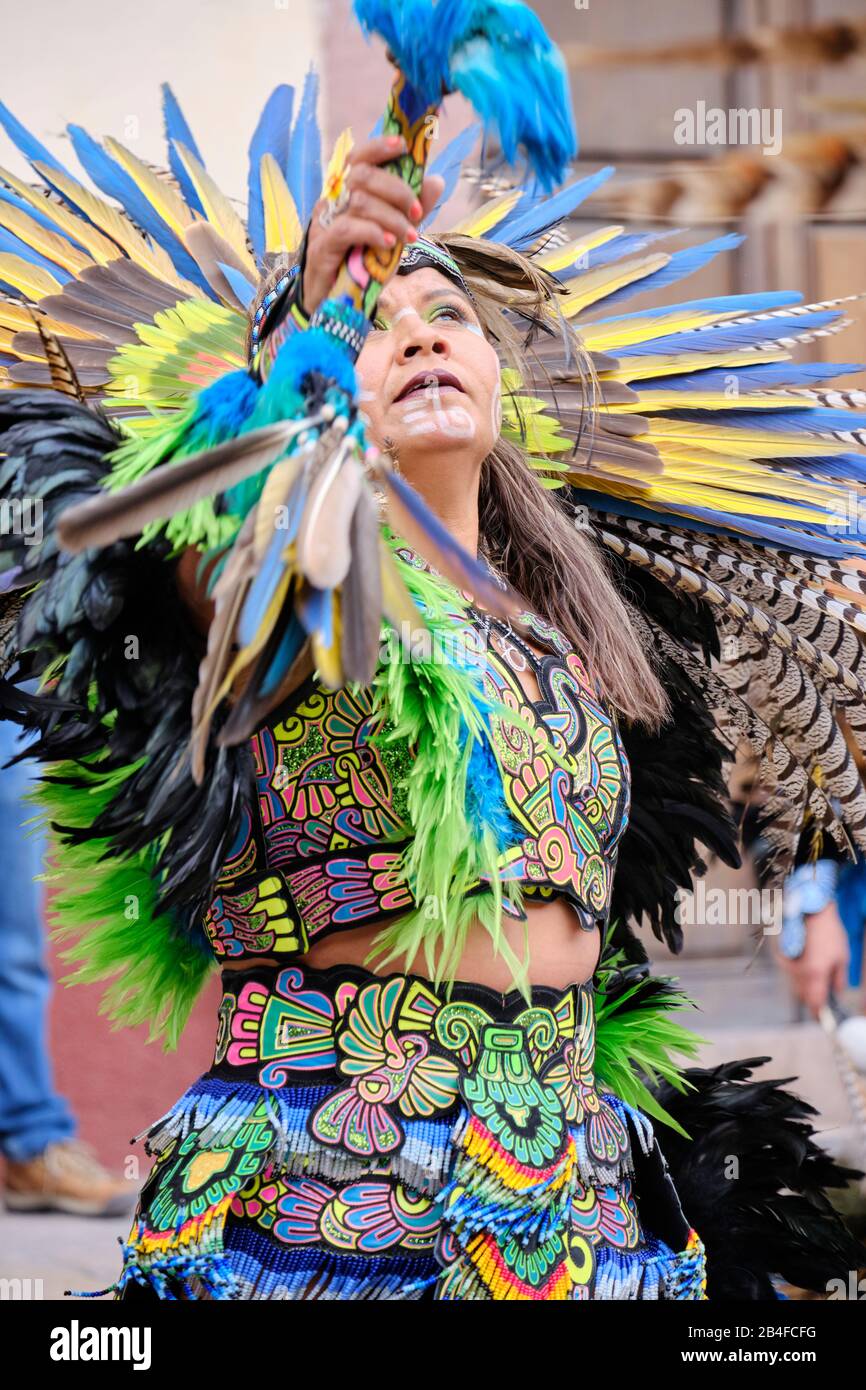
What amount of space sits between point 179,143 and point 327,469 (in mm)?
1235

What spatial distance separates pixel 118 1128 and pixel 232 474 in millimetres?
2621

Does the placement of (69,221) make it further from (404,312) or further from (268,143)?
(404,312)

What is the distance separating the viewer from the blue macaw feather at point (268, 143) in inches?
85.4

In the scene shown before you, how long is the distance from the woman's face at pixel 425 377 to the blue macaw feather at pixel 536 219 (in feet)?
1.43

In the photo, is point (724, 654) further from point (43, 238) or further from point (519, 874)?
point (43, 238)

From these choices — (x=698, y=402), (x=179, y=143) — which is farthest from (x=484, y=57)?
(x=179, y=143)

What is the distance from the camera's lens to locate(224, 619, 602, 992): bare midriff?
58.9 inches

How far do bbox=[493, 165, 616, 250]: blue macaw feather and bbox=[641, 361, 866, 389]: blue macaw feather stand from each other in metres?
0.27

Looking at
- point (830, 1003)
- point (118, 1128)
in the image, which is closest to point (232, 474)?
point (830, 1003)

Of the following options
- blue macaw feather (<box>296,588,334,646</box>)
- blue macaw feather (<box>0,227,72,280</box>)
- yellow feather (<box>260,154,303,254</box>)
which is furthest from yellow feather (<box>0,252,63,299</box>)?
blue macaw feather (<box>296,588,334,646</box>)

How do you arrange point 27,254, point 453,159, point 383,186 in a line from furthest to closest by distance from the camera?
1. point 453,159
2. point 27,254
3. point 383,186

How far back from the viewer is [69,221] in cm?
204

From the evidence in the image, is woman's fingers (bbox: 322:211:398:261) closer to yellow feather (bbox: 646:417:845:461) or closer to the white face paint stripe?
the white face paint stripe

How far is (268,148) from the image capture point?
2.26 metres
